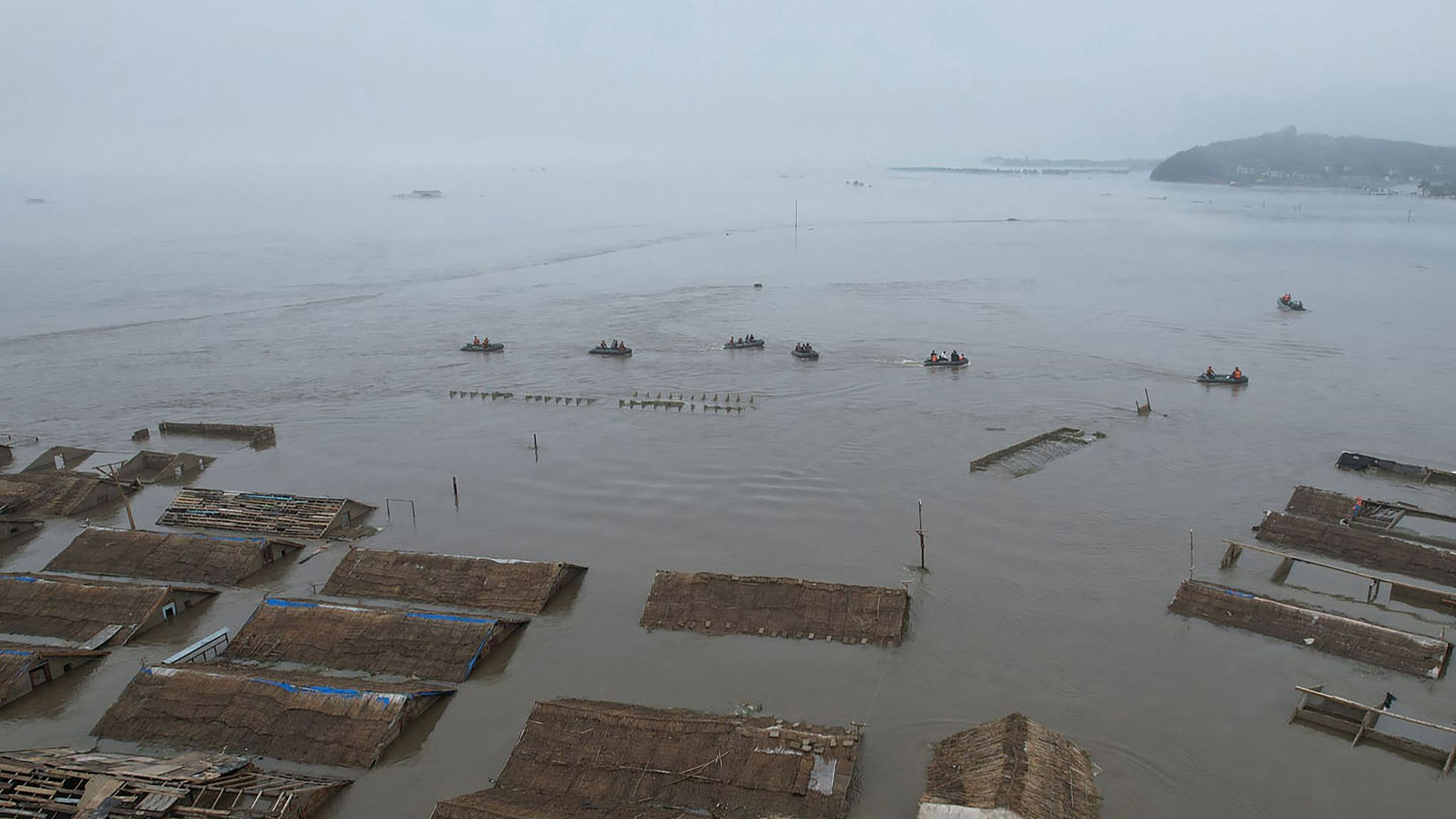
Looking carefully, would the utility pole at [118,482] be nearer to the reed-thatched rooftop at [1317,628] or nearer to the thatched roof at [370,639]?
the thatched roof at [370,639]

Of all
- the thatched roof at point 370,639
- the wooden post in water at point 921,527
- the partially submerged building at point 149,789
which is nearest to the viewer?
the partially submerged building at point 149,789

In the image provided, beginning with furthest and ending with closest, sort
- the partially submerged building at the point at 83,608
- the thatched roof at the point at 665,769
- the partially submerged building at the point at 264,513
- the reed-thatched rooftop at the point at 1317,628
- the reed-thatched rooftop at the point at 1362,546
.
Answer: the partially submerged building at the point at 264,513 < the reed-thatched rooftop at the point at 1362,546 < the partially submerged building at the point at 83,608 < the reed-thatched rooftop at the point at 1317,628 < the thatched roof at the point at 665,769

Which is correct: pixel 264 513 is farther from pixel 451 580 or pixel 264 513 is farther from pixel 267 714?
pixel 267 714

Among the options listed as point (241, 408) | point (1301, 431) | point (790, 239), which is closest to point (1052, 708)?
point (1301, 431)

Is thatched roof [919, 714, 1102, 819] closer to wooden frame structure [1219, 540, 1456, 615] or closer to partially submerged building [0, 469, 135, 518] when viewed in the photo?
wooden frame structure [1219, 540, 1456, 615]

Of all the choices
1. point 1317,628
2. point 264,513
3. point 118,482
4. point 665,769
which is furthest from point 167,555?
point 1317,628

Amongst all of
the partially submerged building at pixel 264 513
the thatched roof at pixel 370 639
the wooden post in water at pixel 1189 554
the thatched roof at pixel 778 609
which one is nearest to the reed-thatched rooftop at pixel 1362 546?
the wooden post in water at pixel 1189 554
